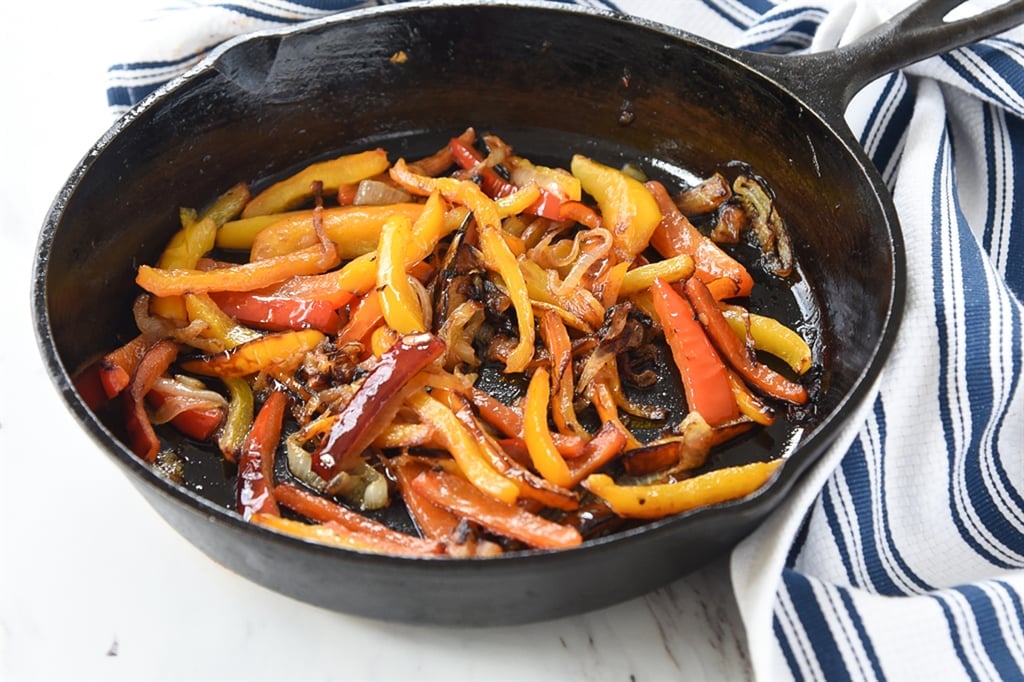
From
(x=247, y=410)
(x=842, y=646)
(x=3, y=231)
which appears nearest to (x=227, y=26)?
(x=3, y=231)

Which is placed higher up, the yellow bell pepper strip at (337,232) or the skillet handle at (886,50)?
the skillet handle at (886,50)

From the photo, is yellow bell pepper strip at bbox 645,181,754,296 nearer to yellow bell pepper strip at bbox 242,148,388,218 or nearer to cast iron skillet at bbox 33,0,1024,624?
cast iron skillet at bbox 33,0,1024,624

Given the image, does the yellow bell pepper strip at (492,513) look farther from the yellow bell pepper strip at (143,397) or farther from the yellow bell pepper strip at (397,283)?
the yellow bell pepper strip at (143,397)

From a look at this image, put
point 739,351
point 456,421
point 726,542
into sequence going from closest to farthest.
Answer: point 726,542 < point 456,421 < point 739,351

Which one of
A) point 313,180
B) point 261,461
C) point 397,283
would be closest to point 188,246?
point 313,180

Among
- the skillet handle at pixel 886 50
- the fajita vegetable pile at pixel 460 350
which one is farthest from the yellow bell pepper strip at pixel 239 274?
the skillet handle at pixel 886 50

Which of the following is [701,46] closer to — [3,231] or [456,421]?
[456,421]
